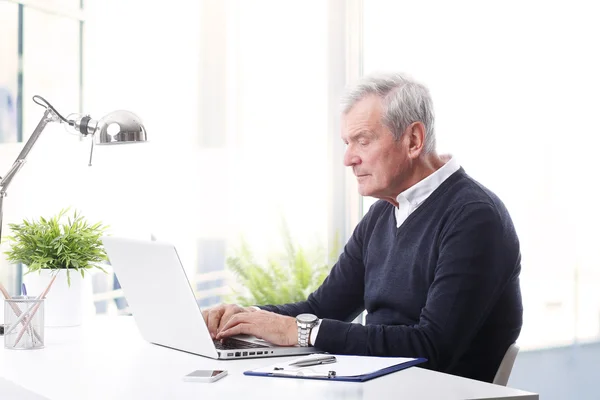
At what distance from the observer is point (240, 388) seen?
4.84ft

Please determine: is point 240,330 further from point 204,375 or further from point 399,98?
→ point 399,98

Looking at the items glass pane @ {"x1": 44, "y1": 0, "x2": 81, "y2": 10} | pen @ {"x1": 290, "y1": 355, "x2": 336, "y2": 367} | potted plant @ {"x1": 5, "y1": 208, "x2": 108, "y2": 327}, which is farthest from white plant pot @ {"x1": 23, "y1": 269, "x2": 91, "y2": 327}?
glass pane @ {"x1": 44, "y1": 0, "x2": 81, "y2": 10}

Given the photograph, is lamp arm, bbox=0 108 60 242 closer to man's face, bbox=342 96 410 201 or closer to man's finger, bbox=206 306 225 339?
man's finger, bbox=206 306 225 339

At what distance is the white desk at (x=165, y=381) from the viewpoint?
1.43 m

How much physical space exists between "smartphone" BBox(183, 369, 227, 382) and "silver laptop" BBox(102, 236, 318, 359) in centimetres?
18

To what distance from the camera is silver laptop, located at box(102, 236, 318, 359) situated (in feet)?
5.82

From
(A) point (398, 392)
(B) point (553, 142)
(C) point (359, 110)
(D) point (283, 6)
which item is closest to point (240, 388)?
(A) point (398, 392)

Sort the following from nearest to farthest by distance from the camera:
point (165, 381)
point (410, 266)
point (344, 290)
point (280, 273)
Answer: point (165, 381) → point (410, 266) → point (344, 290) → point (280, 273)

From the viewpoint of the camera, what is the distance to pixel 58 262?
231 cm

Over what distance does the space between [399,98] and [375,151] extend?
163 millimetres

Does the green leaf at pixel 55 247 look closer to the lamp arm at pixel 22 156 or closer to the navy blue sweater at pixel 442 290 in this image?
the lamp arm at pixel 22 156

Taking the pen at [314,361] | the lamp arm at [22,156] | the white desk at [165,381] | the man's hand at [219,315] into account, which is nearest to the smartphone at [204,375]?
the white desk at [165,381]

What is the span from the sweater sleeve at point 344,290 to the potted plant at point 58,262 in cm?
65

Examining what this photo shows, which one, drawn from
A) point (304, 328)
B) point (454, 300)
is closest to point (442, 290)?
point (454, 300)
